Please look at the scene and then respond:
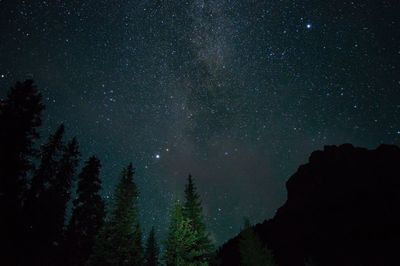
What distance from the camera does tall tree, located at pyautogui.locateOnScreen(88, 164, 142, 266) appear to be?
16.5 m

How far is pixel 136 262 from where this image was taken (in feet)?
55.8

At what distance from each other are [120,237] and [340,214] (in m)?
45.0

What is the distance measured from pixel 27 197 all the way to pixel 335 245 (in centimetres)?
4411

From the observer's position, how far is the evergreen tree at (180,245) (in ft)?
62.1

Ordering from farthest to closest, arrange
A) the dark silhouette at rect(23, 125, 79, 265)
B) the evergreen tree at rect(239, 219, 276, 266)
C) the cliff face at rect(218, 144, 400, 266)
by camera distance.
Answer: the cliff face at rect(218, 144, 400, 266) < the evergreen tree at rect(239, 219, 276, 266) < the dark silhouette at rect(23, 125, 79, 265)

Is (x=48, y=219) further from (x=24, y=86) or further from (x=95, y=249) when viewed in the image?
(x=24, y=86)

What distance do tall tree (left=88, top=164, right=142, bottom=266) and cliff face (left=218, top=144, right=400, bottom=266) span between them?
114ft

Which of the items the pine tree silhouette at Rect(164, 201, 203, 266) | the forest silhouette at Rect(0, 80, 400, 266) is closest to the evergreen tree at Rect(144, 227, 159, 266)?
the forest silhouette at Rect(0, 80, 400, 266)

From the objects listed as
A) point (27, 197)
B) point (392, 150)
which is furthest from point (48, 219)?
point (392, 150)

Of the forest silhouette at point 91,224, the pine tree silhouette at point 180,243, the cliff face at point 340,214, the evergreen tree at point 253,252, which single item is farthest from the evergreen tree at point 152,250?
the pine tree silhouette at point 180,243

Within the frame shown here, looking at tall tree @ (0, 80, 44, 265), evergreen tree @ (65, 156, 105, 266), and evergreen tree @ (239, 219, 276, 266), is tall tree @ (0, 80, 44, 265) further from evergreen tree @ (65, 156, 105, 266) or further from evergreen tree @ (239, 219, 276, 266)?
evergreen tree @ (239, 219, 276, 266)

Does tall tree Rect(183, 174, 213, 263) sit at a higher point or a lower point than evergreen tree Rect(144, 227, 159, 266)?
lower

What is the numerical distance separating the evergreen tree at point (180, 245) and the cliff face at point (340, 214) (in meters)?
30.7

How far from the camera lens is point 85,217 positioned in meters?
23.2
